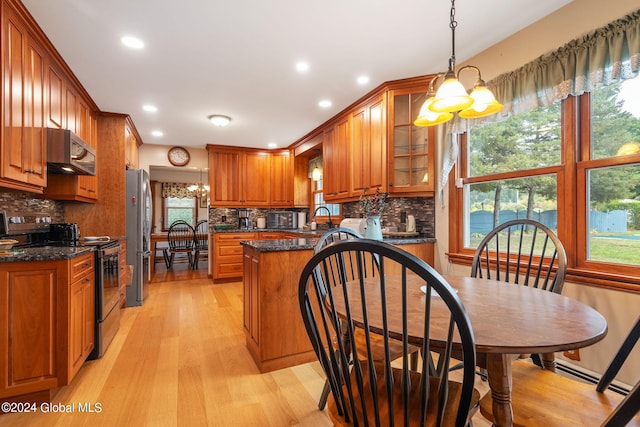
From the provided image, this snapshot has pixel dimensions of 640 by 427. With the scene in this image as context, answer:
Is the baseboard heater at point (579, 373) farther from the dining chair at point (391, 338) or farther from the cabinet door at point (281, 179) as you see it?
the cabinet door at point (281, 179)

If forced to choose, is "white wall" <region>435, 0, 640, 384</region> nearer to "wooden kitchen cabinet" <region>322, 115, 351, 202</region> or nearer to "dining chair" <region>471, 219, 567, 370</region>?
"dining chair" <region>471, 219, 567, 370</region>

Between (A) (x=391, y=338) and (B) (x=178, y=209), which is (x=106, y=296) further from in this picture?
(B) (x=178, y=209)

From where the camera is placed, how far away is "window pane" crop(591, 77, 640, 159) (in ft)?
5.40

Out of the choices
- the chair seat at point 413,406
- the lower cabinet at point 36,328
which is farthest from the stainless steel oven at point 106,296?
the chair seat at point 413,406

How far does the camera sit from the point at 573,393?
40.9 inches

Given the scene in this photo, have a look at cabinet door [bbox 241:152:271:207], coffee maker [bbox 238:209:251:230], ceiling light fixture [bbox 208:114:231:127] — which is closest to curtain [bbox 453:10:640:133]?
ceiling light fixture [bbox 208:114:231:127]

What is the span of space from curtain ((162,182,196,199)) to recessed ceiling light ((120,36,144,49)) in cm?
592

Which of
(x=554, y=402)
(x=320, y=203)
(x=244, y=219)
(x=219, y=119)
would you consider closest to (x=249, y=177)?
(x=244, y=219)

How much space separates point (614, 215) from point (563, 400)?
1298 mm

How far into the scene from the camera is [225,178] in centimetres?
526

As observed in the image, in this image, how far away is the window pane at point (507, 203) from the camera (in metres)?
2.05

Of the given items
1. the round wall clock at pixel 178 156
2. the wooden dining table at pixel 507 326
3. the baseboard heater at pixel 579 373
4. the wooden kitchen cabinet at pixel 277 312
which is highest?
the round wall clock at pixel 178 156

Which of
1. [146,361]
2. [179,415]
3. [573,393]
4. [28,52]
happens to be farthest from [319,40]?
[146,361]

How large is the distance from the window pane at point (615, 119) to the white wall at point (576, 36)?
1.25 feet
